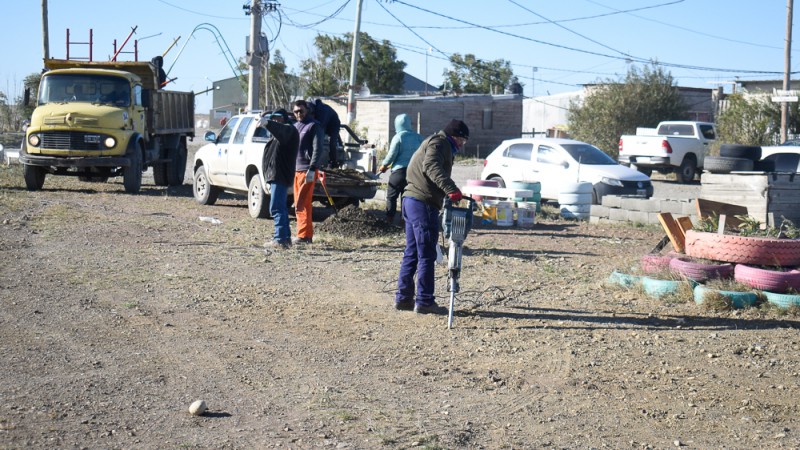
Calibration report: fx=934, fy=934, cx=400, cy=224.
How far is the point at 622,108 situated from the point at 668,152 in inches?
550

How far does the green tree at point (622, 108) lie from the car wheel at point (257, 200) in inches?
1184

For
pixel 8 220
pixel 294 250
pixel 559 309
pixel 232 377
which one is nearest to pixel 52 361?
pixel 232 377

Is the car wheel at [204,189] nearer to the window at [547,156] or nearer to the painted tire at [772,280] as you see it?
the window at [547,156]

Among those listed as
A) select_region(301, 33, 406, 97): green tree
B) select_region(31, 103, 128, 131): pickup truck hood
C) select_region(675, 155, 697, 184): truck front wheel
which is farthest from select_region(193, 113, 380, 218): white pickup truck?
select_region(301, 33, 406, 97): green tree

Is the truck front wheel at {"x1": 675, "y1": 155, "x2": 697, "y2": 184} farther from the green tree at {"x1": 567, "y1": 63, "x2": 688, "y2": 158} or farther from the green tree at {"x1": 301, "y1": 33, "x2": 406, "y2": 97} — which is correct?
the green tree at {"x1": 301, "y1": 33, "x2": 406, "y2": 97}

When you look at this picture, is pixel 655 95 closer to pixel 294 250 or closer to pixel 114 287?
pixel 294 250

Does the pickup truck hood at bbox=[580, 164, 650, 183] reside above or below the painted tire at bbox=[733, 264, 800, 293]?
above

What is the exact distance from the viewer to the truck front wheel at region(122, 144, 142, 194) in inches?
784

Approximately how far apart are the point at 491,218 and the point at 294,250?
4.49m

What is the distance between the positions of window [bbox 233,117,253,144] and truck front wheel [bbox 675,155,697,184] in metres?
19.6

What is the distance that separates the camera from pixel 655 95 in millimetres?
45406

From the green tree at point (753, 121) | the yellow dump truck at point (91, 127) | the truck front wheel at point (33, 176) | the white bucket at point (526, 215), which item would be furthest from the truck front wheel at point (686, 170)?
the truck front wheel at point (33, 176)

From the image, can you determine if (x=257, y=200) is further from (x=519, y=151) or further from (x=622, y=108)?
(x=622, y=108)

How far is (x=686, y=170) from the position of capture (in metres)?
32.2
